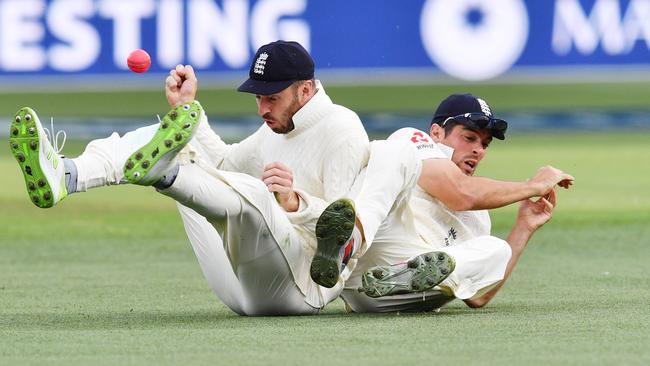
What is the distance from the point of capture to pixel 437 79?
15.1m

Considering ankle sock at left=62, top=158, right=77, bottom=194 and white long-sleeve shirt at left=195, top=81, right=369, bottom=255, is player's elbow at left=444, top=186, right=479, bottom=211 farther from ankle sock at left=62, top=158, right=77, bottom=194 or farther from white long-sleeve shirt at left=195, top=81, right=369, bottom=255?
ankle sock at left=62, top=158, right=77, bottom=194

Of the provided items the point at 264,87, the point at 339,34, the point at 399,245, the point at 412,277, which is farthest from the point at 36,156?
the point at 339,34

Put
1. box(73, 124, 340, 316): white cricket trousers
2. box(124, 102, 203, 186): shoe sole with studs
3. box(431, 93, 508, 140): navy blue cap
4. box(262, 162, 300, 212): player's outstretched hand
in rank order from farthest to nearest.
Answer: box(431, 93, 508, 140): navy blue cap < box(262, 162, 300, 212): player's outstretched hand < box(73, 124, 340, 316): white cricket trousers < box(124, 102, 203, 186): shoe sole with studs

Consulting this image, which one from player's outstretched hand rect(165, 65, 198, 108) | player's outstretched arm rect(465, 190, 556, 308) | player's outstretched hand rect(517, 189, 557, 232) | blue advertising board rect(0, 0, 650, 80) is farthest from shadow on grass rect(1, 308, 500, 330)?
blue advertising board rect(0, 0, 650, 80)

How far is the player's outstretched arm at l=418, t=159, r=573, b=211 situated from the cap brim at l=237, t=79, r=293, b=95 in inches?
26.1

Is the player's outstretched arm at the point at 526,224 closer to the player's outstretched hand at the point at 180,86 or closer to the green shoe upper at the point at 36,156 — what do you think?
the player's outstretched hand at the point at 180,86

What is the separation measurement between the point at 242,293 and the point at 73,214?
5934mm

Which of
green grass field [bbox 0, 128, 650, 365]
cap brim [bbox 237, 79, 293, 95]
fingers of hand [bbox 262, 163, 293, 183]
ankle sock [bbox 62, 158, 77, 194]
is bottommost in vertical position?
green grass field [bbox 0, 128, 650, 365]

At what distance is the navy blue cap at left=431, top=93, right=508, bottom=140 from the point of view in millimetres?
5820

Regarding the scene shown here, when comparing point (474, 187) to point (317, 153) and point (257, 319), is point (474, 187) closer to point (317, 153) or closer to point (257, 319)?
point (317, 153)

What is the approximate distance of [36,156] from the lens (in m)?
4.70

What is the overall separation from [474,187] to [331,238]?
87 cm

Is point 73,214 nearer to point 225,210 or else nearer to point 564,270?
point 564,270

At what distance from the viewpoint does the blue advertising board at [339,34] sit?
14.6 meters
